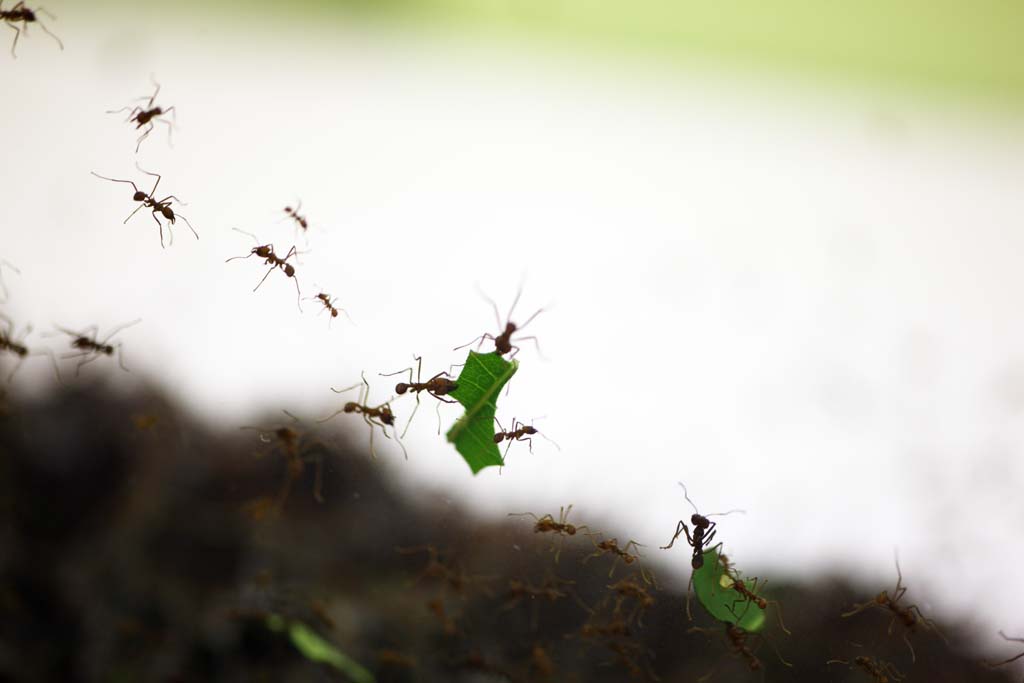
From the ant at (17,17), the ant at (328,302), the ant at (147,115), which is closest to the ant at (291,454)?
the ant at (328,302)

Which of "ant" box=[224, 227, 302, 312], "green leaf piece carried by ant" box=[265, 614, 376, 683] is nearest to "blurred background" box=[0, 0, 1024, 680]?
"ant" box=[224, 227, 302, 312]

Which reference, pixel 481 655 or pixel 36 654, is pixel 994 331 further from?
pixel 36 654

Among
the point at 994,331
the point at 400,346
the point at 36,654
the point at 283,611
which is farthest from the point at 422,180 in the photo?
the point at 994,331

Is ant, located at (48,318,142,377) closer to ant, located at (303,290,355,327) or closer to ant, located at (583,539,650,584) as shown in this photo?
ant, located at (303,290,355,327)

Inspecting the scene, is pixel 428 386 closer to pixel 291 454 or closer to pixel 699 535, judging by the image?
pixel 291 454

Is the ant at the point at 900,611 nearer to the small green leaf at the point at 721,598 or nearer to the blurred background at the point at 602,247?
the blurred background at the point at 602,247
